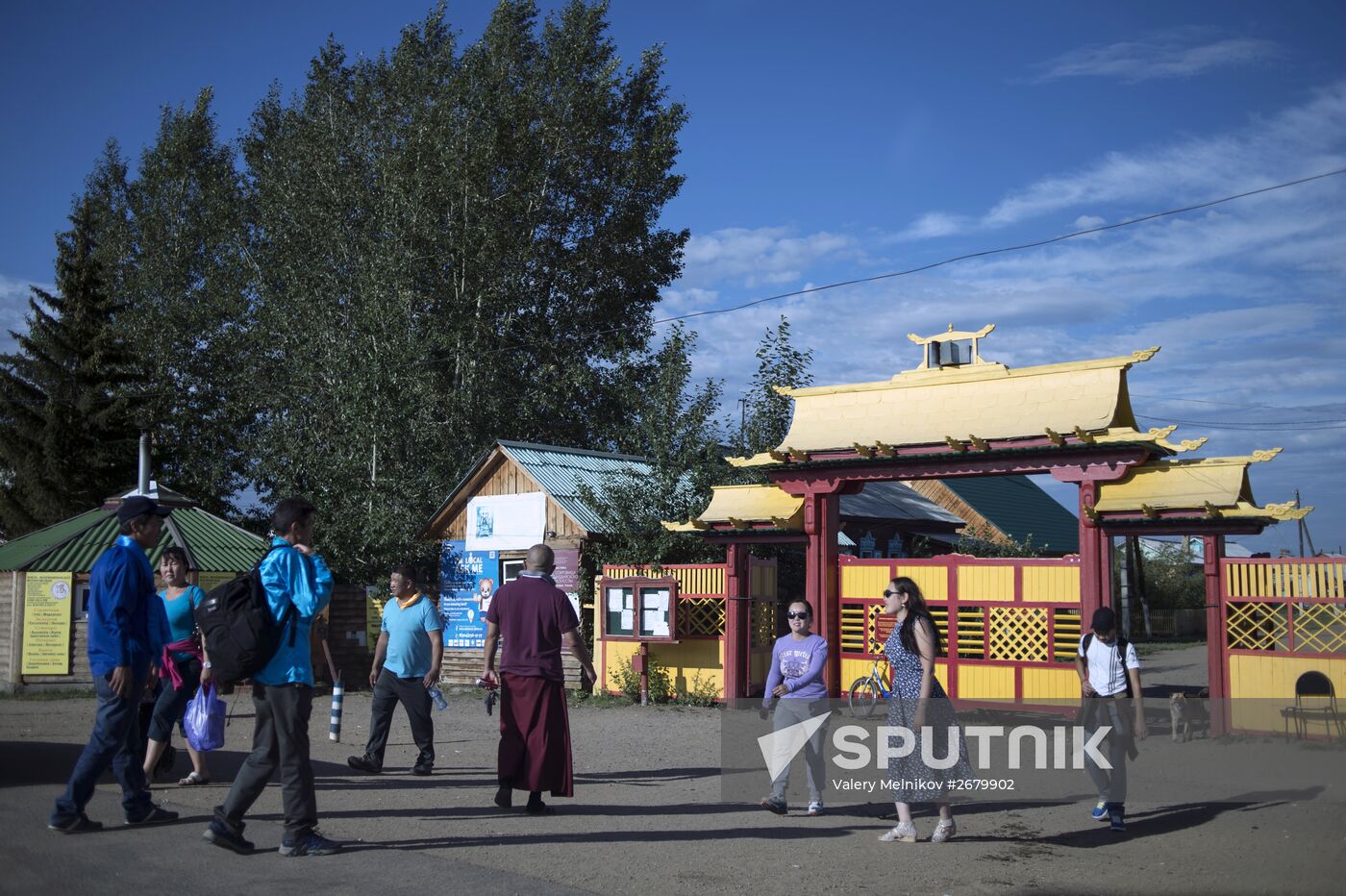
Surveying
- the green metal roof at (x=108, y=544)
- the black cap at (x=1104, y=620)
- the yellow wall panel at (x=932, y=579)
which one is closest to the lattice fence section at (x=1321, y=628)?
the yellow wall panel at (x=932, y=579)

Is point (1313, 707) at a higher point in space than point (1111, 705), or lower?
lower

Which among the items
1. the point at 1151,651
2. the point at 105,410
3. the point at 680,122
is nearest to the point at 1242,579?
the point at 1151,651

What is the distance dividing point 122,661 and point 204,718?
→ 200 cm

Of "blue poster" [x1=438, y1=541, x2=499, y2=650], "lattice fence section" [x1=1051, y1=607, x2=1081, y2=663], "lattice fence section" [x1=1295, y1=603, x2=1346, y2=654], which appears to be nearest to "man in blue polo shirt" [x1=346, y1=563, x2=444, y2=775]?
"lattice fence section" [x1=1051, y1=607, x2=1081, y2=663]

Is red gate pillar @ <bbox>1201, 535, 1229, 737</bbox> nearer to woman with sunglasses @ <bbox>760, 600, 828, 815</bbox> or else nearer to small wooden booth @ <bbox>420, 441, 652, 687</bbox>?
woman with sunglasses @ <bbox>760, 600, 828, 815</bbox>

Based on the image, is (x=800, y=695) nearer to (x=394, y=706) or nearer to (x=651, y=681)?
(x=394, y=706)

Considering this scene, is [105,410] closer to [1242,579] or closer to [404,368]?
[404,368]

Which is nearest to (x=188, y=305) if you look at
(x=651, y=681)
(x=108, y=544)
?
(x=108, y=544)

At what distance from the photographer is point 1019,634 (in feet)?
50.7

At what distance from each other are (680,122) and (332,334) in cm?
1247

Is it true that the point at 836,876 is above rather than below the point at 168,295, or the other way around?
below

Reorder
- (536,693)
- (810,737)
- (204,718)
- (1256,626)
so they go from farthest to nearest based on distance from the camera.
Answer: (1256,626)
(204,718)
(810,737)
(536,693)

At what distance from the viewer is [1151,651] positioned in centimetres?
3391

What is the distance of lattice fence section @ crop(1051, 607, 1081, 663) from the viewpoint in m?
15.2
